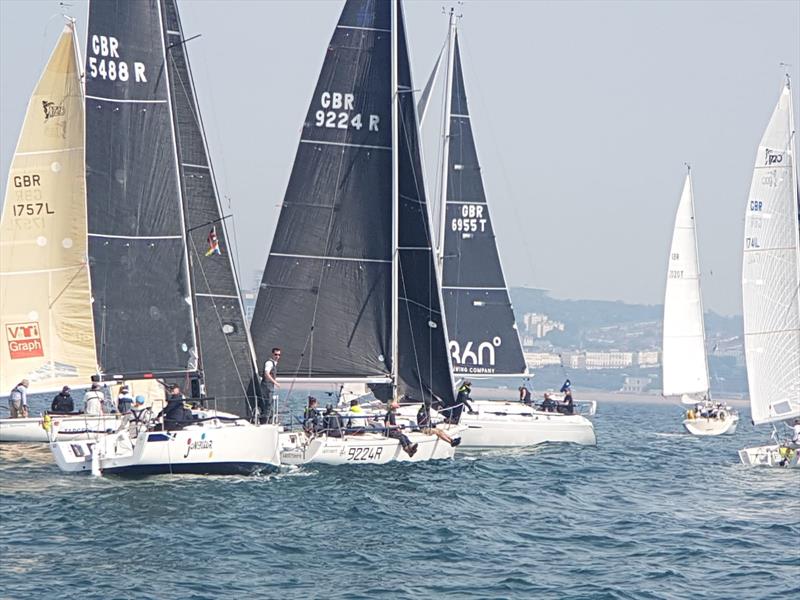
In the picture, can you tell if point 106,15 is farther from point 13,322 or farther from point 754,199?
point 754,199

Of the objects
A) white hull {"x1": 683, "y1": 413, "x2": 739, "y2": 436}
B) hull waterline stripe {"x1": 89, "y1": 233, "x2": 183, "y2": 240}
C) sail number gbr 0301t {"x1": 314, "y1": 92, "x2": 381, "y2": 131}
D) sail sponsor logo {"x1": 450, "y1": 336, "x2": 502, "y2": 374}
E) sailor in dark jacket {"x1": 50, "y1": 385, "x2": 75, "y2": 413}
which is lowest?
white hull {"x1": 683, "y1": 413, "x2": 739, "y2": 436}

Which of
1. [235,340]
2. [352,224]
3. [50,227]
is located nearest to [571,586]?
[235,340]

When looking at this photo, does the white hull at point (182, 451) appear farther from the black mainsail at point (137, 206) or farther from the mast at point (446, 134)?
the mast at point (446, 134)

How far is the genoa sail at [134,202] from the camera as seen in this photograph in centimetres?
2600

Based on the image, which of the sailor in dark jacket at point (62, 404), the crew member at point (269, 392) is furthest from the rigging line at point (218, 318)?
the sailor in dark jacket at point (62, 404)

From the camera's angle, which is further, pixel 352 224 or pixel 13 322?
pixel 13 322

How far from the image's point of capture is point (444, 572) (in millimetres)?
17906

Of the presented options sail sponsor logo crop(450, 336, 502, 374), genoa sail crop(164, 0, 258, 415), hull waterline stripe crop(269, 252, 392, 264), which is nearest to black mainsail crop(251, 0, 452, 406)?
hull waterline stripe crop(269, 252, 392, 264)

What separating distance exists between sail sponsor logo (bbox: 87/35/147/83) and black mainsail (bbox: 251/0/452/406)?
4798 mm

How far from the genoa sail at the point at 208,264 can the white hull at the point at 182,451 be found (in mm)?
2077

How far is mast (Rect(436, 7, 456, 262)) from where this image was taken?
37750mm

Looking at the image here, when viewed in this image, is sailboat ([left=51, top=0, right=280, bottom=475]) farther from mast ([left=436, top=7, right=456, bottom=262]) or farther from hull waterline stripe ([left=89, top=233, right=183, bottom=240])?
mast ([left=436, top=7, right=456, bottom=262])

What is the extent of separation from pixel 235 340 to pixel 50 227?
6993 millimetres

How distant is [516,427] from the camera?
113 feet
